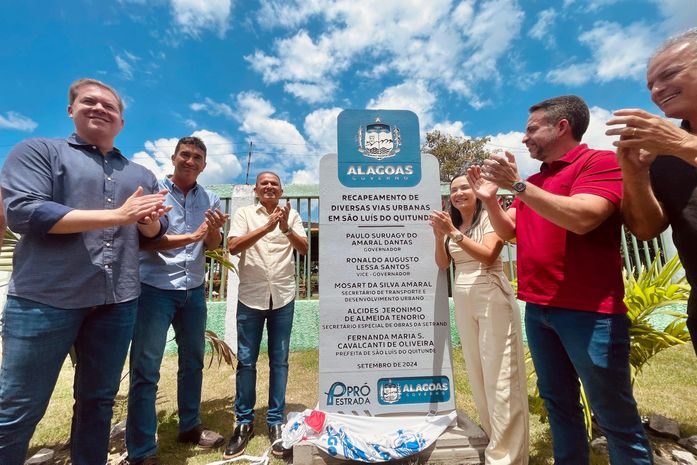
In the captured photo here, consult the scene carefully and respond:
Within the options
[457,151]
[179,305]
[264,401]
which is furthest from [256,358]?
[457,151]

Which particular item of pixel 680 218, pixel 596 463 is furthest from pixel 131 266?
pixel 596 463

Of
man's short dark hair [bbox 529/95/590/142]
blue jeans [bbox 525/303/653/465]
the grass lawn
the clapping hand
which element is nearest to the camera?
blue jeans [bbox 525/303/653/465]

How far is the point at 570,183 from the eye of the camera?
1.78m

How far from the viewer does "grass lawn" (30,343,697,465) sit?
104 inches

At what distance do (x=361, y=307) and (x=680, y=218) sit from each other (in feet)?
5.69

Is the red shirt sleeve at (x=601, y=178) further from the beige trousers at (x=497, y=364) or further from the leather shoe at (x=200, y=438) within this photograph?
the leather shoe at (x=200, y=438)

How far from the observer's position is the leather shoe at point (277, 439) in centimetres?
248

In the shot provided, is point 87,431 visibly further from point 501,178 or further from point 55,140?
point 501,178

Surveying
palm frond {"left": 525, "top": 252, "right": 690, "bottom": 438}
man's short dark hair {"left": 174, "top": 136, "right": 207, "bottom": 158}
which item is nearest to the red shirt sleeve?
palm frond {"left": 525, "top": 252, "right": 690, "bottom": 438}

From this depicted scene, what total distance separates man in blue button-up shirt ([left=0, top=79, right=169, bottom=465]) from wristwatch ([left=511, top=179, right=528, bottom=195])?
167cm

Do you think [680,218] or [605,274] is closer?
[680,218]

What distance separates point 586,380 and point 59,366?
2427 mm

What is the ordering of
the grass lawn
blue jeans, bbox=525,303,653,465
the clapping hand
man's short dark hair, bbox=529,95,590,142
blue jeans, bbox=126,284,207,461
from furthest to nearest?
the grass lawn → blue jeans, bbox=126,284,207,461 → the clapping hand → man's short dark hair, bbox=529,95,590,142 → blue jeans, bbox=525,303,653,465

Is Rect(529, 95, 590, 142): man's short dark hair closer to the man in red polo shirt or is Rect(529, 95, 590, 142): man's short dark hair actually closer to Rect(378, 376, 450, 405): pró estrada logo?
the man in red polo shirt
